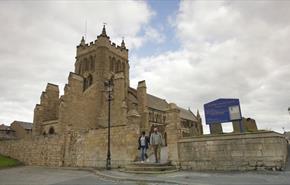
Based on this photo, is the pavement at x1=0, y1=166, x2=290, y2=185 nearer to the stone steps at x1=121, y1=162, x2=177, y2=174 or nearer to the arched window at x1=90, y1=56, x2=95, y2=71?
the stone steps at x1=121, y1=162, x2=177, y2=174

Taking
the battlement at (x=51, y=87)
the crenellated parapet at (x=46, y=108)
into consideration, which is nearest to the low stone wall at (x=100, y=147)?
the crenellated parapet at (x=46, y=108)

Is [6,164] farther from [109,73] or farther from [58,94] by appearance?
[109,73]

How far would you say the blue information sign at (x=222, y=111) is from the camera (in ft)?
42.9

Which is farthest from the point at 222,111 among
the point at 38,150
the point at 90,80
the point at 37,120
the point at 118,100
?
the point at 90,80

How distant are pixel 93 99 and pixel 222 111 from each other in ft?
90.6

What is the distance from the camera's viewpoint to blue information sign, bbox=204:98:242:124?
13.1 metres

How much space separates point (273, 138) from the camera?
1112 cm

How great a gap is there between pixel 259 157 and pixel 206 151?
102 inches

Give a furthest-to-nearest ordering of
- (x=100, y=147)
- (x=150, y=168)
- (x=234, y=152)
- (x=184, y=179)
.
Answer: (x=100, y=147) < (x=150, y=168) < (x=234, y=152) < (x=184, y=179)

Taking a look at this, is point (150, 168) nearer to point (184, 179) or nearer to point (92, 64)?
point (184, 179)

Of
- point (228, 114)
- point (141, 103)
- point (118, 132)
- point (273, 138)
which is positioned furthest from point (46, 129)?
point (273, 138)

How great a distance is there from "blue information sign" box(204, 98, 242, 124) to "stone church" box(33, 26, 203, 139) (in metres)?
13.5

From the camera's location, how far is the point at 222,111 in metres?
13.4

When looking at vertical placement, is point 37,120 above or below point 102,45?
below
